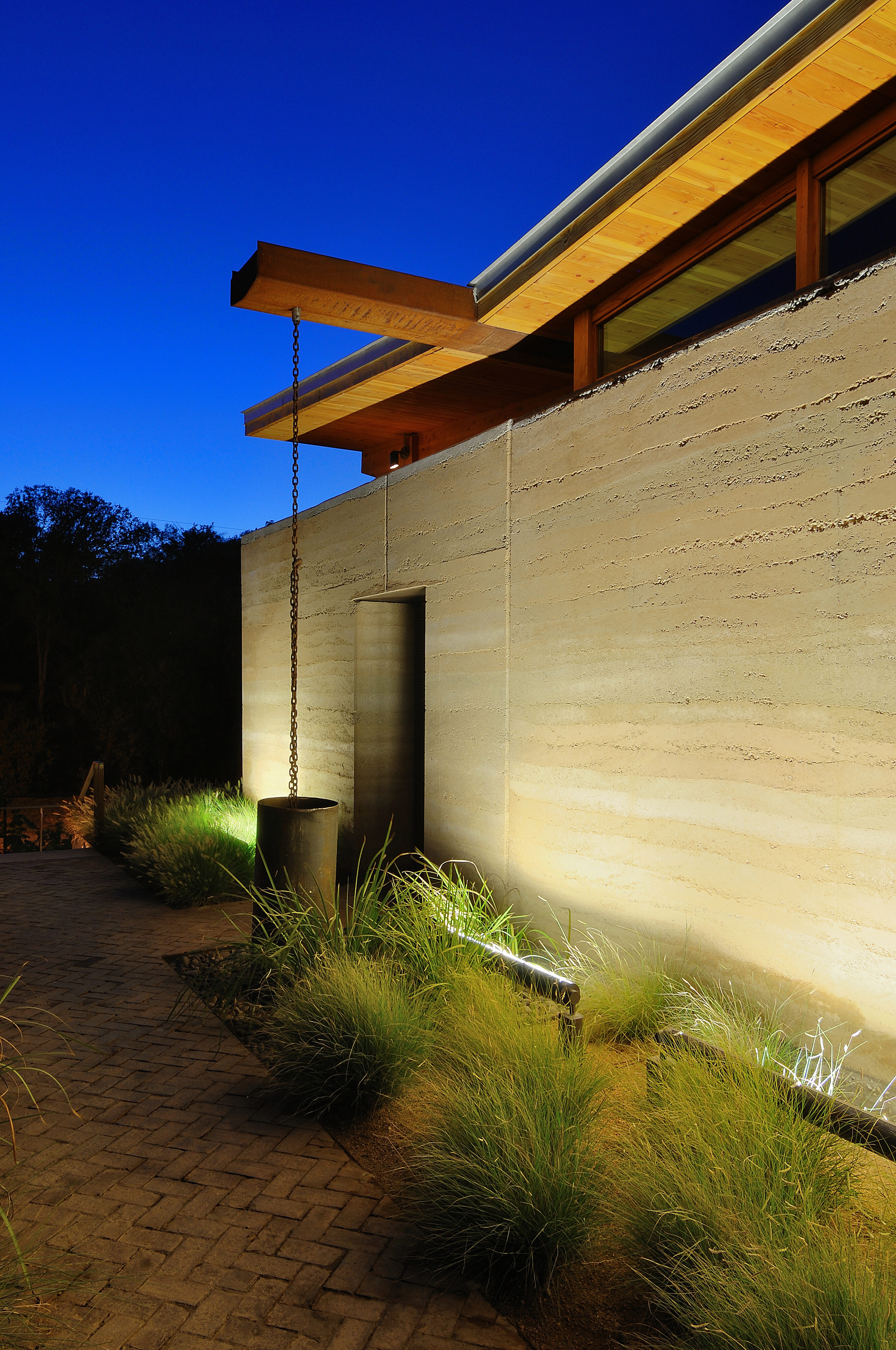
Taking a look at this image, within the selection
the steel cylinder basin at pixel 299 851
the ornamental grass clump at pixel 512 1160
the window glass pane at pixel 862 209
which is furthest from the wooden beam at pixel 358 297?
the ornamental grass clump at pixel 512 1160

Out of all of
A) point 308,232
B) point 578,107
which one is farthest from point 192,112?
point 308,232

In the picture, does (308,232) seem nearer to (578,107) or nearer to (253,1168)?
(578,107)

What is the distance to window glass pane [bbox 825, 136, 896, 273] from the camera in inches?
170

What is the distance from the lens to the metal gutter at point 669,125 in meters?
3.72

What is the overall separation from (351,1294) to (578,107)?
3623 inches

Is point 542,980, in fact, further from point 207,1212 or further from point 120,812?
point 120,812

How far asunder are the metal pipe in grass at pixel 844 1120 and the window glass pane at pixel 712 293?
3.96 m

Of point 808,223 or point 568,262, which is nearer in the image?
point 808,223

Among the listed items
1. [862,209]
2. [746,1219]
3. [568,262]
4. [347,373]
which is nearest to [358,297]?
[568,262]

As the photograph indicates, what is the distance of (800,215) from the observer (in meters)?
4.65

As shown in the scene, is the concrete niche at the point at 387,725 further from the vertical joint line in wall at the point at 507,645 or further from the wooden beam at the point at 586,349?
the wooden beam at the point at 586,349

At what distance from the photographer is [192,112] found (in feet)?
109

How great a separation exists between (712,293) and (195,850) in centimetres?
625

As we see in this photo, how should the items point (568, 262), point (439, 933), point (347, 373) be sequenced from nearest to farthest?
point (439, 933)
point (568, 262)
point (347, 373)
